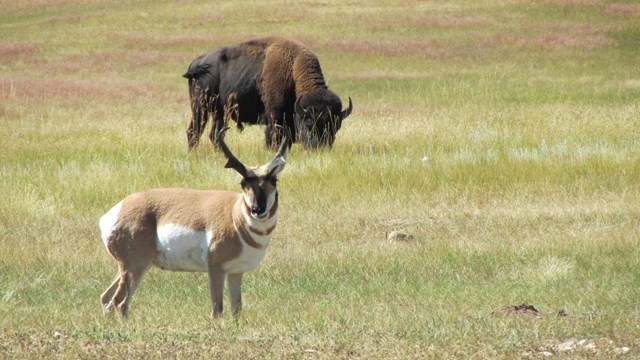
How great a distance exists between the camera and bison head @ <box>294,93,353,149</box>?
714 inches

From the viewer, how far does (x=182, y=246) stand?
7754 mm

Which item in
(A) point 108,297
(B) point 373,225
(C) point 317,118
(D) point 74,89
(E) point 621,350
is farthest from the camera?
(D) point 74,89

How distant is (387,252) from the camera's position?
10.6m

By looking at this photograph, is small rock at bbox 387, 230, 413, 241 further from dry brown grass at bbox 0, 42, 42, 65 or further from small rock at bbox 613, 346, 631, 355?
dry brown grass at bbox 0, 42, 42, 65

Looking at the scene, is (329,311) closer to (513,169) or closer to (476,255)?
(476,255)

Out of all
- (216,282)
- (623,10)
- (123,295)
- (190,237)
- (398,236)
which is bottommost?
(623,10)

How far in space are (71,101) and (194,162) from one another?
13.9m

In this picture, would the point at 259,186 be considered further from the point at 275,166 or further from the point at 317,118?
the point at 317,118

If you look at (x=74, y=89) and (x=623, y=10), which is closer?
(x=74, y=89)

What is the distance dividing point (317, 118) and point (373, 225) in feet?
20.1

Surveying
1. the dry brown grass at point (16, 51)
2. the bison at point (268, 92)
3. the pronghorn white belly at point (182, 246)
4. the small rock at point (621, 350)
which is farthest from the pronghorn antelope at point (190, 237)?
the dry brown grass at point (16, 51)

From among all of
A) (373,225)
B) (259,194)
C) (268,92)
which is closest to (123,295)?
(259,194)

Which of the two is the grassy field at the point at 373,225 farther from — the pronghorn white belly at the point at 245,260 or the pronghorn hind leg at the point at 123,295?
the pronghorn white belly at the point at 245,260

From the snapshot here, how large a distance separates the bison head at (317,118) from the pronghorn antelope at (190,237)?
10191 millimetres
